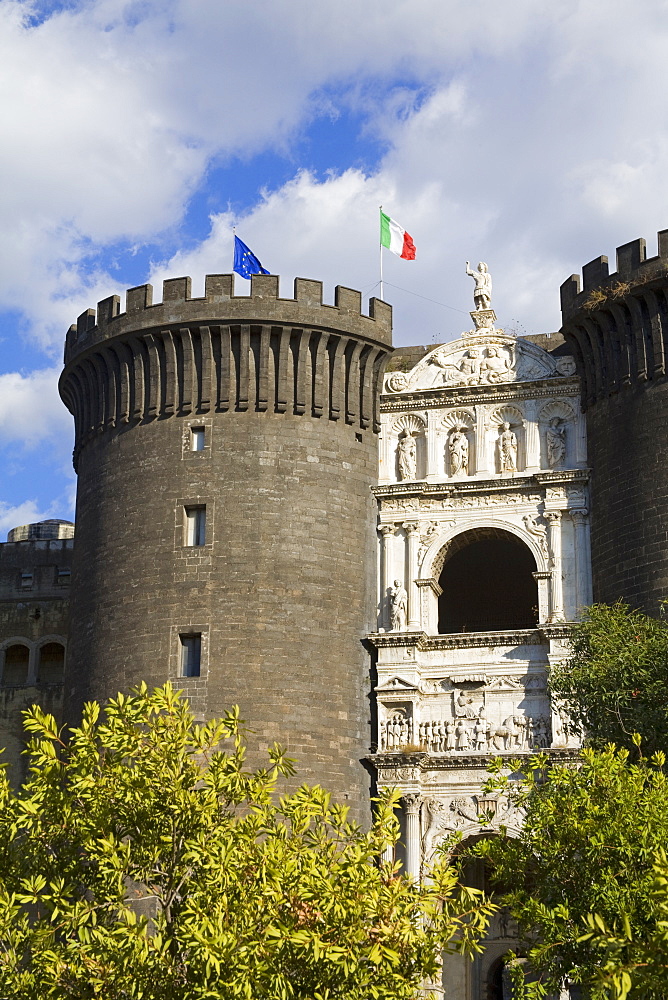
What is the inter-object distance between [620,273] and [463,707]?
10.7 meters

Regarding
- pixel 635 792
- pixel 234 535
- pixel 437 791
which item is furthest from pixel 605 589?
pixel 635 792

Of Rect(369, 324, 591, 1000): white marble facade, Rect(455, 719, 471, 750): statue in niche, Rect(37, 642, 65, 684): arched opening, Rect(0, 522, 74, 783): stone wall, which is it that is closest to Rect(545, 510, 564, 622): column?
Rect(369, 324, 591, 1000): white marble facade

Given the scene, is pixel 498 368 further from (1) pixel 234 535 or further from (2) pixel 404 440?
(1) pixel 234 535

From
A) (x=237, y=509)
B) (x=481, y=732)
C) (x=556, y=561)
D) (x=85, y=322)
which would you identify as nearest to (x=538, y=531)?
(x=556, y=561)

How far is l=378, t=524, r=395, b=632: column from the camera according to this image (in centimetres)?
3550

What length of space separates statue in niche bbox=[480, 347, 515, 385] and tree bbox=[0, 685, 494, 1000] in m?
17.5

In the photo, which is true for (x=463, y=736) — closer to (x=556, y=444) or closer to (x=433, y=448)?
(x=433, y=448)

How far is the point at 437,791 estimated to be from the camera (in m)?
33.8

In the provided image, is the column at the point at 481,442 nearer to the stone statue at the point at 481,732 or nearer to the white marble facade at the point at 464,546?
the white marble facade at the point at 464,546

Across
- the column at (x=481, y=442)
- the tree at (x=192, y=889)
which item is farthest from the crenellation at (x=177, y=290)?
the tree at (x=192, y=889)

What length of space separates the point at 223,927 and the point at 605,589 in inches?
674

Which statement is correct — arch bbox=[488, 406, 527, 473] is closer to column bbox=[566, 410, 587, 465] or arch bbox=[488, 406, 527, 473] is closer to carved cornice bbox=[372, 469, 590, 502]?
carved cornice bbox=[372, 469, 590, 502]

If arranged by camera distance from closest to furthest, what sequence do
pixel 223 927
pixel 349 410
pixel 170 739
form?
pixel 223 927 → pixel 170 739 → pixel 349 410

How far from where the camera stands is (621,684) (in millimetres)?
26516
